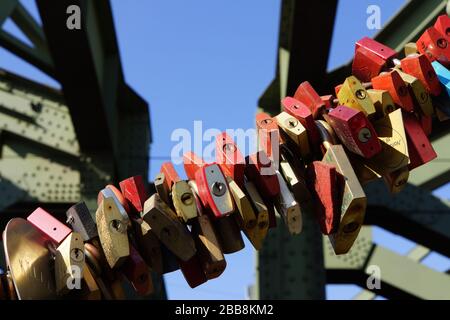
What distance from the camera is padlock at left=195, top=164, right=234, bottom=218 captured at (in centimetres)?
114

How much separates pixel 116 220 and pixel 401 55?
350 centimetres

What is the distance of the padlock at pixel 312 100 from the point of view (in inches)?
52.4

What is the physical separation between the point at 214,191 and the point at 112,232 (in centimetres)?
18

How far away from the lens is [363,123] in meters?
1.22

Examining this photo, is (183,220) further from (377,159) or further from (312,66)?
(312,66)

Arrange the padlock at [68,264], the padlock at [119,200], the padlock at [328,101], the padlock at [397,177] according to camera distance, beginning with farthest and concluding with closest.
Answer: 1. the padlock at [328,101]
2. the padlock at [397,177]
3. the padlock at [119,200]
4. the padlock at [68,264]

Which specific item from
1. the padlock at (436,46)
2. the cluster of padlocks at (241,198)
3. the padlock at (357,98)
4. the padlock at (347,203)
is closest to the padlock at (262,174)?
the cluster of padlocks at (241,198)

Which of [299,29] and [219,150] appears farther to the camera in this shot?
[299,29]

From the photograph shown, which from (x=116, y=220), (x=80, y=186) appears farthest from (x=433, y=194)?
(x=116, y=220)

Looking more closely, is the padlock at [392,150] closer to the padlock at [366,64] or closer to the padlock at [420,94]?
the padlock at [420,94]

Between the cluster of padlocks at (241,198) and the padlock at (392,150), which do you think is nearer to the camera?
the cluster of padlocks at (241,198)

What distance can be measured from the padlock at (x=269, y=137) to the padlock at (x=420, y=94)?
27 cm

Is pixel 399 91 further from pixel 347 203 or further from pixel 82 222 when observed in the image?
pixel 82 222

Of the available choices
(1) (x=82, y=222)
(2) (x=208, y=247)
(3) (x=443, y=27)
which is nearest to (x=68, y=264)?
(1) (x=82, y=222)
